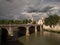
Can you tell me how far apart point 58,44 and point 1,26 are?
2298 centimetres

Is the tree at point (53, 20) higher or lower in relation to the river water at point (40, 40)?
higher

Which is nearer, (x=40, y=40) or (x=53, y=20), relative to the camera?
(x=40, y=40)

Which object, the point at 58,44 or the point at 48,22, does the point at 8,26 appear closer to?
the point at 58,44

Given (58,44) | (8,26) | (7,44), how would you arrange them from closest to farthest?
(58,44) → (7,44) → (8,26)

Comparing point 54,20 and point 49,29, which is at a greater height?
point 54,20

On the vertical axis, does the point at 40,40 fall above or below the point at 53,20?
below

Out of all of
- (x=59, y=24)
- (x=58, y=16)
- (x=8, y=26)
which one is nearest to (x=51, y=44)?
(x=8, y=26)

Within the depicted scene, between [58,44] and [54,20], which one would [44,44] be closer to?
[58,44]

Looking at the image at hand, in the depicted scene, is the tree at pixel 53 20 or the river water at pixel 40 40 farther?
the tree at pixel 53 20

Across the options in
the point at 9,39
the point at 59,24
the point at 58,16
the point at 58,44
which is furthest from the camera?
the point at 58,16

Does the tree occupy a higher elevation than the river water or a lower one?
higher

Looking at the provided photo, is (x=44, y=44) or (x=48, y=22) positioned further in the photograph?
(x=48, y=22)

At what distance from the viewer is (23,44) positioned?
134 ft

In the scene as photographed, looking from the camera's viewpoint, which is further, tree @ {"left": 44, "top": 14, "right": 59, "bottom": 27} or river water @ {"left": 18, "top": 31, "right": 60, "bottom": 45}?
tree @ {"left": 44, "top": 14, "right": 59, "bottom": 27}
